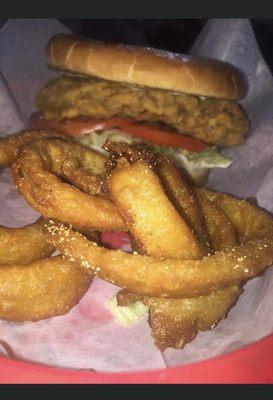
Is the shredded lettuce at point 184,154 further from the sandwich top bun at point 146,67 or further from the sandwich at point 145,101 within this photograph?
the sandwich top bun at point 146,67

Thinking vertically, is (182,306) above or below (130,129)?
above

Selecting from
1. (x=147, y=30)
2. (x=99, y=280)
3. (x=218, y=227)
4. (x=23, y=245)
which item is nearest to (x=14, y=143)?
(x=23, y=245)

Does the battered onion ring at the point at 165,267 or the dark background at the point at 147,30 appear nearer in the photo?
the battered onion ring at the point at 165,267

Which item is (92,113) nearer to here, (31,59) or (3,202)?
(3,202)

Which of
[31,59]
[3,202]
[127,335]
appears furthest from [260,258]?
[31,59]

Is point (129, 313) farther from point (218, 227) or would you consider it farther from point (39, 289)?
point (218, 227)

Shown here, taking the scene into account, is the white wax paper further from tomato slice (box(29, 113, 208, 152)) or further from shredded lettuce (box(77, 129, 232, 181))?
tomato slice (box(29, 113, 208, 152))

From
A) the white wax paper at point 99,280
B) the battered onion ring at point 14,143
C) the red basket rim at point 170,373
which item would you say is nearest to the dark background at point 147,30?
the white wax paper at point 99,280
